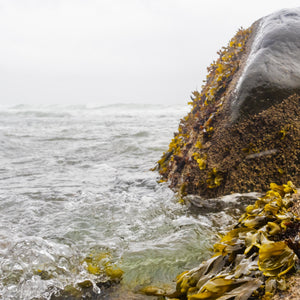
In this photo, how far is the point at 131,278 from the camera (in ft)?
7.11

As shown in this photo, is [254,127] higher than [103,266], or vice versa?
[254,127]

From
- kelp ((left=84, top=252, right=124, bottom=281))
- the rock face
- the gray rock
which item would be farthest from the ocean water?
the gray rock

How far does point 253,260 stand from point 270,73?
2200 millimetres

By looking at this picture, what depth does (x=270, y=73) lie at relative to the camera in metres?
3.29

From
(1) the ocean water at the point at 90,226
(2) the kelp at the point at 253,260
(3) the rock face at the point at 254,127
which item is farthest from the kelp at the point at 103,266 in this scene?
(3) the rock face at the point at 254,127

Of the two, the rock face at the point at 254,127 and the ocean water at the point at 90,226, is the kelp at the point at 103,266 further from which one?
the rock face at the point at 254,127

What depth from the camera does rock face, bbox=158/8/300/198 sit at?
10.2 feet

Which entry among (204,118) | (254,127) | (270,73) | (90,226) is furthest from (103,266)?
(270,73)

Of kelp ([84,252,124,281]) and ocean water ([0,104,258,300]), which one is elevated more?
ocean water ([0,104,258,300])

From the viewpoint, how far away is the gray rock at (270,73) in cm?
323

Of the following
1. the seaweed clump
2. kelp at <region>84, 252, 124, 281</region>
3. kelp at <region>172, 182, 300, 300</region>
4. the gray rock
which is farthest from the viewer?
the seaweed clump

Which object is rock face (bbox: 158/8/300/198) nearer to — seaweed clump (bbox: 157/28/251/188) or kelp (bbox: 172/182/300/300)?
seaweed clump (bbox: 157/28/251/188)

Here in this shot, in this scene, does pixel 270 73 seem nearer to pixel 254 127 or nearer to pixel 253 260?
pixel 254 127

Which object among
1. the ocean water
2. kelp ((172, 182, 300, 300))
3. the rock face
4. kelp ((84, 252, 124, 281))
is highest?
the rock face
